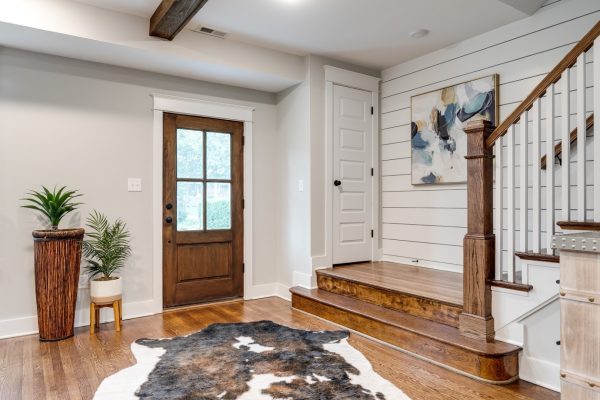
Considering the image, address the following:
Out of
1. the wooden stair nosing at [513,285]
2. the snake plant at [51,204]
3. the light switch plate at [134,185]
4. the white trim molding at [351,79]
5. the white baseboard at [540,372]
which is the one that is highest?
the white trim molding at [351,79]

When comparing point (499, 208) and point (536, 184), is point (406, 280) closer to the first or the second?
point (499, 208)

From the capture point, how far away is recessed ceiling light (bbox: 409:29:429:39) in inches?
140

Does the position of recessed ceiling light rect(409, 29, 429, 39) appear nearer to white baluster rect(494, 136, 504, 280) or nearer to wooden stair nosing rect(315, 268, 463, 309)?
white baluster rect(494, 136, 504, 280)

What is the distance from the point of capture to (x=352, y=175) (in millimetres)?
4391

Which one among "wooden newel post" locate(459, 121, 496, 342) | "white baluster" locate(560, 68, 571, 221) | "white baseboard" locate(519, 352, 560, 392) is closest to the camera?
"white baluster" locate(560, 68, 571, 221)

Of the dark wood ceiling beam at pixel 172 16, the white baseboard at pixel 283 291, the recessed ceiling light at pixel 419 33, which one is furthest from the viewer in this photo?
the white baseboard at pixel 283 291

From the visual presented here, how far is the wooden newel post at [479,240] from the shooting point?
248 cm

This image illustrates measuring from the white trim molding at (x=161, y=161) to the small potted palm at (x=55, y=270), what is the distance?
2.57ft

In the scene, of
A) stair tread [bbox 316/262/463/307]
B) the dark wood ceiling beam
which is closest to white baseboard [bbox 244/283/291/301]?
stair tread [bbox 316/262/463/307]

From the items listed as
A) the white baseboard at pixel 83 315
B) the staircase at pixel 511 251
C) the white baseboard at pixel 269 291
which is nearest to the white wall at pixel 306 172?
the white baseboard at pixel 269 291

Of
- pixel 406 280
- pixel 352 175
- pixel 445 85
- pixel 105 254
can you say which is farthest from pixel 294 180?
pixel 105 254

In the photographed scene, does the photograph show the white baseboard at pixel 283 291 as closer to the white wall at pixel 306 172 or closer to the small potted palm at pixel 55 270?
the white wall at pixel 306 172

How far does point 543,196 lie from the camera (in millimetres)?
3119

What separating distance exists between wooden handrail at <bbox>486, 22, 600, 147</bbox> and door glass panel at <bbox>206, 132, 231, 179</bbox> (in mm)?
2717
